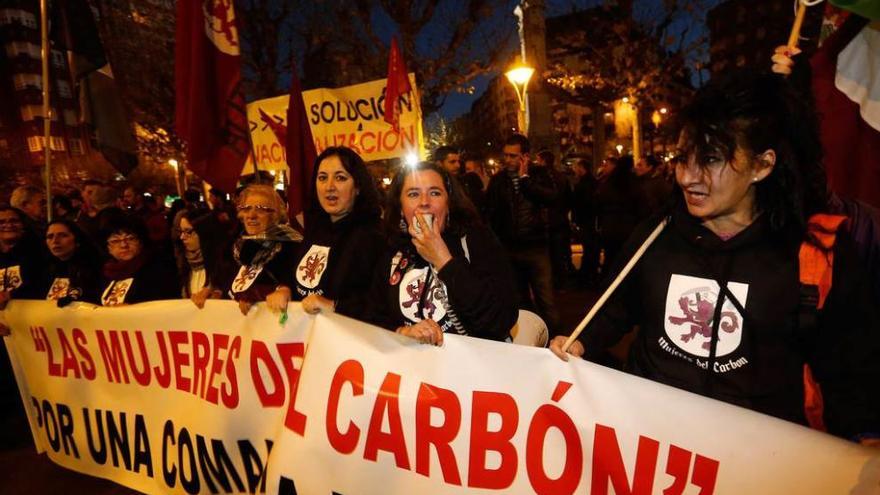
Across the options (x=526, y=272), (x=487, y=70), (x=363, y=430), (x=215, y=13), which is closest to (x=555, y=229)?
(x=526, y=272)

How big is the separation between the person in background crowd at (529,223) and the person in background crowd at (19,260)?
3.96 metres

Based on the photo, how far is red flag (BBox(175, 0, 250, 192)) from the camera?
3646 mm

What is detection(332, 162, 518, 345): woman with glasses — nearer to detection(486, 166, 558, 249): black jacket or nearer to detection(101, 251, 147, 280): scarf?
detection(101, 251, 147, 280): scarf

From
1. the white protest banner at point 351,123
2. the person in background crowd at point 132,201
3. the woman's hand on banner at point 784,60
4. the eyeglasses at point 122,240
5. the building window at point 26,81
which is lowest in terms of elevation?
the eyeglasses at point 122,240

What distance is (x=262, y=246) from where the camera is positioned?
3143mm

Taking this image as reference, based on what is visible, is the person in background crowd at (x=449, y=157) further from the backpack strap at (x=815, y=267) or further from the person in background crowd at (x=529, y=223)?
the backpack strap at (x=815, y=267)

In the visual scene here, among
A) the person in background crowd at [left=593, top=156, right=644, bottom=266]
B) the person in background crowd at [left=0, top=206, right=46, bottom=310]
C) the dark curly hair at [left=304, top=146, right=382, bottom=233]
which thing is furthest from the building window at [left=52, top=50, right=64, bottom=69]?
the person in background crowd at [left=593, top=156, right=644, bottom=266]

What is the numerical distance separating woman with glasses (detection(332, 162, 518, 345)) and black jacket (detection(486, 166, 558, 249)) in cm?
249

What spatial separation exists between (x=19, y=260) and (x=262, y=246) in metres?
2.47

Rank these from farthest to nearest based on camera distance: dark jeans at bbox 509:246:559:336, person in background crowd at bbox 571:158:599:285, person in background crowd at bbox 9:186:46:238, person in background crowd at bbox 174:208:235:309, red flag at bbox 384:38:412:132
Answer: person in background crowd at bbox 571:158:599:285
person in background crowd at bbox 9:186:46:238
red flag at bbox 384:38:412:132
dark jeans at bbox 509:246:559:336
person in background crowd at bbox 174:208:235:309

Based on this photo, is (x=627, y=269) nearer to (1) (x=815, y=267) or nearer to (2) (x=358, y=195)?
(1) (x=815, y=267)

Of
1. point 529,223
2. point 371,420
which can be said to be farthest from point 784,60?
point 529,223

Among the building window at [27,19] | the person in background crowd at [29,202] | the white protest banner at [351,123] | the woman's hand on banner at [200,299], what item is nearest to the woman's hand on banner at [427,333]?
the woman's hand on banner at [200,299]

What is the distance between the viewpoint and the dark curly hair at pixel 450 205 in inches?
97.7
